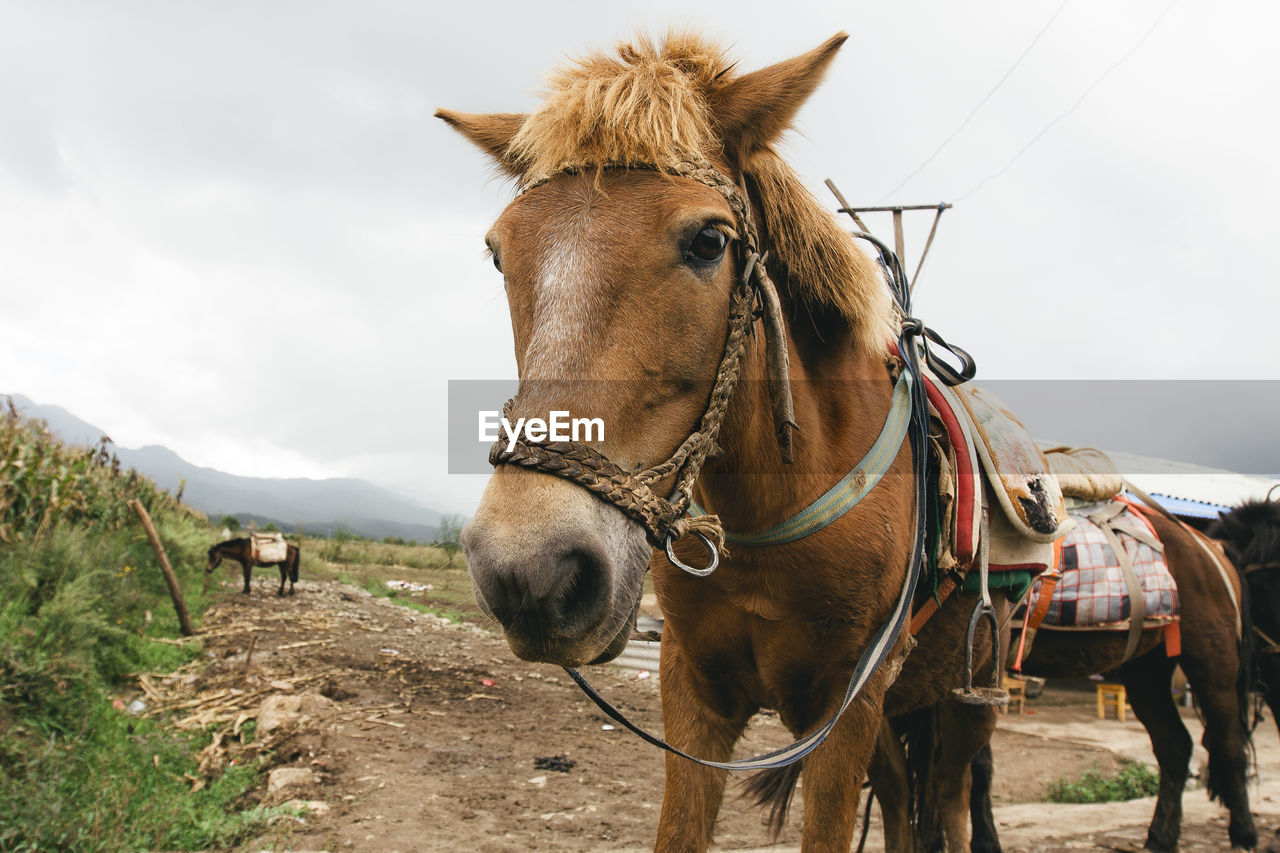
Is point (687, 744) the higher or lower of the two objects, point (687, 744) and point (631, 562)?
the lower

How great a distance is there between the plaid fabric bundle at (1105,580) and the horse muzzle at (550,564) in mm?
3585

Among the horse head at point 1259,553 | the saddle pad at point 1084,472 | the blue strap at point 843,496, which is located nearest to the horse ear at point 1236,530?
the horse head at point 1259,553

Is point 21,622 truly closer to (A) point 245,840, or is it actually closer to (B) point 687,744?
(A) point 245,840

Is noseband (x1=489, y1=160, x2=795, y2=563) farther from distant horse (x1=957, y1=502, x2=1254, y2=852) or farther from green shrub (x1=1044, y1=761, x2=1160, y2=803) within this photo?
green shrub (x1=1044, y1=761, x2=1160, y2=803)

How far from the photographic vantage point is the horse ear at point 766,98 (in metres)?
1.58

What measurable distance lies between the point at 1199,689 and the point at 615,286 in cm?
547

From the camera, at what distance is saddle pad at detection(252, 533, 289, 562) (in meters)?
13.2

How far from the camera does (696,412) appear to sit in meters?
1.36

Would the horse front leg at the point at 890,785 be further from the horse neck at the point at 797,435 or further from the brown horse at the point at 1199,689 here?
the horse neck at the point at 797,435

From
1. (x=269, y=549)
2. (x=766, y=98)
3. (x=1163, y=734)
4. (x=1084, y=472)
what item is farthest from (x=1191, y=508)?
(x=269, y=549)

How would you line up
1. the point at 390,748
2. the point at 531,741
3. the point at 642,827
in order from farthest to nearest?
the point at 531,741, the point at 390,748, the point at 642,827

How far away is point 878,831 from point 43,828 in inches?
211

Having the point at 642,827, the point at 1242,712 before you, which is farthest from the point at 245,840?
the point at 1242,712

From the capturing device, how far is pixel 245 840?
3682 millimetres
